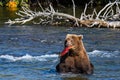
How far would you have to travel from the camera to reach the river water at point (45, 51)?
12.9 m

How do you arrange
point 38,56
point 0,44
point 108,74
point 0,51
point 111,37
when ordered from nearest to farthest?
point 108,74 → point 38,56 → point 0,51 → point 0,44 → point 111,37

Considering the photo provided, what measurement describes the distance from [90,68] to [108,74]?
75 centimetres

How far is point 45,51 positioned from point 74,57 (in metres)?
5.12

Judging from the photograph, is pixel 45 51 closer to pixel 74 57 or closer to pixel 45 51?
pixel 45 51

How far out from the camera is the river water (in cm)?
1285

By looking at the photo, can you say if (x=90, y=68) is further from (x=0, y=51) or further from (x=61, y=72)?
(x=0, y=51)

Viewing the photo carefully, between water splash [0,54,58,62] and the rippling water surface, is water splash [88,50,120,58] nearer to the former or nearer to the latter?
the rippling water surface

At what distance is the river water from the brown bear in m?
0.17

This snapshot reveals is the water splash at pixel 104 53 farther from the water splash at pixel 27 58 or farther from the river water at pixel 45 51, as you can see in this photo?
the water splash at pixel 27 58

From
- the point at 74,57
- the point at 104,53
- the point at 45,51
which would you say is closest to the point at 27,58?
the point at 45,51

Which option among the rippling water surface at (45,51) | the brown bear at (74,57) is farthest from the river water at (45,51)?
the brown bear at (74,57)

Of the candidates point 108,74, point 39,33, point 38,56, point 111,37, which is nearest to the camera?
point 108,74

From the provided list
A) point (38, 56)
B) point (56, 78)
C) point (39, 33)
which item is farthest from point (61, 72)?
point (39, 33)

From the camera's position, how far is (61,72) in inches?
491
